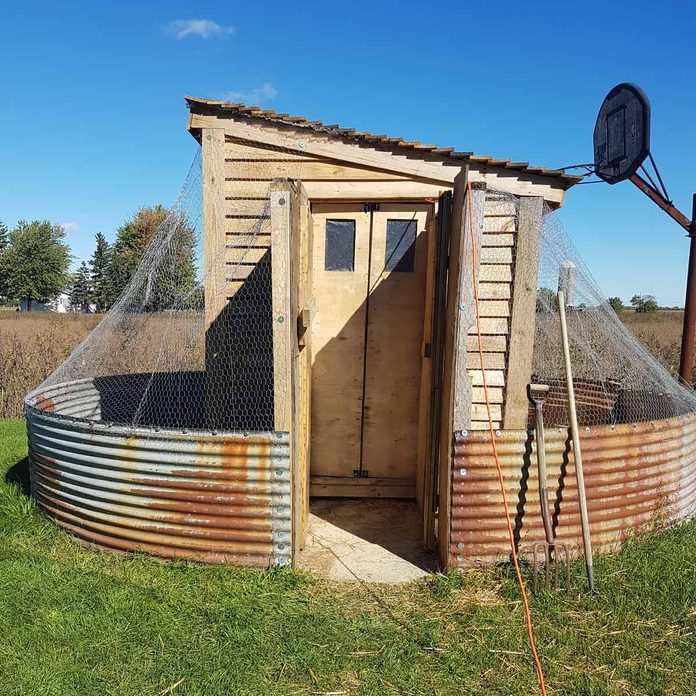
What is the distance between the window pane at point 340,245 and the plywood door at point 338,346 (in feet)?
0.04

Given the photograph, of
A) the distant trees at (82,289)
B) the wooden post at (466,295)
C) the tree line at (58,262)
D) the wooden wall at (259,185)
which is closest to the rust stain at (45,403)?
the wooden wall at (259,185)

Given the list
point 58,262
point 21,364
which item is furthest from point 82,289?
Answer: point 21,364

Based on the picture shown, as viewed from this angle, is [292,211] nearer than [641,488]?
Yes

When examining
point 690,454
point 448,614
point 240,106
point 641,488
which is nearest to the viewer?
point 448,614

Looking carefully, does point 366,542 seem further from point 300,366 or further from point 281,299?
point 281,299

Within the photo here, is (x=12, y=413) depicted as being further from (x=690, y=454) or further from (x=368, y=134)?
(x=690, y=454)

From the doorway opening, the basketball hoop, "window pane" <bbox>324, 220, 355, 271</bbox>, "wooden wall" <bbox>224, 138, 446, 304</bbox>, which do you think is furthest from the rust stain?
the basketball hoop

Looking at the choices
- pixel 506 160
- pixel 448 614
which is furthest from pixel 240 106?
pixel 448 614

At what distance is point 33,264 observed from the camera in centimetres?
4009

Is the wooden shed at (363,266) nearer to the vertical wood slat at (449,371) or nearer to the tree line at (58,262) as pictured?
the vertical wood slat at (449,371)

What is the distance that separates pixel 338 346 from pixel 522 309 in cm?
183

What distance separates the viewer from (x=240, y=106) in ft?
15.2

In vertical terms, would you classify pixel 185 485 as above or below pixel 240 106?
below

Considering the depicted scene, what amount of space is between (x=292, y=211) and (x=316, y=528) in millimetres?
2537
